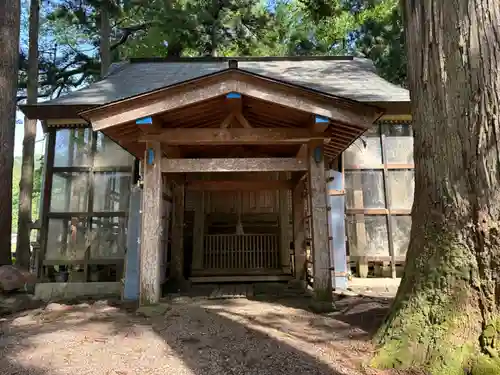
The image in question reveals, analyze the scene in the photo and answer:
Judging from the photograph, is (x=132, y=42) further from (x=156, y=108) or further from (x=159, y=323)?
(x=159, y=323)

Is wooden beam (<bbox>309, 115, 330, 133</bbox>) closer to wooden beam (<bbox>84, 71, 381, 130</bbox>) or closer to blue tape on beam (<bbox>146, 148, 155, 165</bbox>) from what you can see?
wooden beam (<bbox>84, 71, 381, 130</bbox>)

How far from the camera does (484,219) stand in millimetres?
2723

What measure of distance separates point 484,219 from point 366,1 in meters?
14.8

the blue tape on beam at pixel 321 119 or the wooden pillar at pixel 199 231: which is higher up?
the blue tape on beam at pixel 321 119

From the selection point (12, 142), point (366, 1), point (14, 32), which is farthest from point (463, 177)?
point (366, 1)

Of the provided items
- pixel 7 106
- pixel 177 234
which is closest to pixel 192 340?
pixel 177 234

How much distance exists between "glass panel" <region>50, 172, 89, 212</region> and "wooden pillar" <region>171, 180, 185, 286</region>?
8.09 feet

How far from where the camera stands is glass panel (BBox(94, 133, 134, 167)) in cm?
814

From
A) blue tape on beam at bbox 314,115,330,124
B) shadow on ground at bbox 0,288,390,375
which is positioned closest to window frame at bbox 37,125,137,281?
shadow on ground at bbox 0,288,390,375

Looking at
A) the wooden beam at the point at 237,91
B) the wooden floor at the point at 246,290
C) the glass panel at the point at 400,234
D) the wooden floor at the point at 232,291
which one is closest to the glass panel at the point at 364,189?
the glass panel at the point at 400,234

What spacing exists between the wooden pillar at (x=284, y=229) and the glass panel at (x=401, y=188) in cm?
226

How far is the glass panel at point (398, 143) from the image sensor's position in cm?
809

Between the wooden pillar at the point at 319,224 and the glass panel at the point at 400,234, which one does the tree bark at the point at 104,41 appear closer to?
the wooden pillar at the point at 319,224

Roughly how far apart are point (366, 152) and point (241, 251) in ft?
11.6
